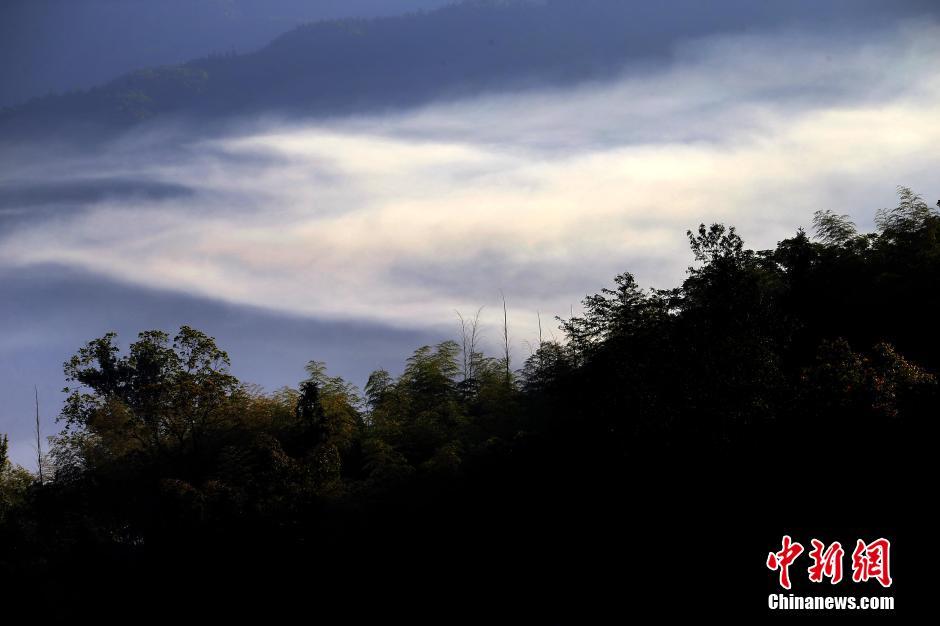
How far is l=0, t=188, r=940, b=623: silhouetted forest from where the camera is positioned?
24.9 metres

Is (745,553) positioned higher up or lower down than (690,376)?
lower down

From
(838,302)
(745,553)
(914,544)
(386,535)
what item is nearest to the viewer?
(914,544)

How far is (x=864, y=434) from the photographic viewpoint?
2600 centimetres

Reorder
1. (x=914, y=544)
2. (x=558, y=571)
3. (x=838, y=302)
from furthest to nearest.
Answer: (x=838, y=302)
(x=558, y=571)
(x=914, y=544)

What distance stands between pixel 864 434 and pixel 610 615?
861cm

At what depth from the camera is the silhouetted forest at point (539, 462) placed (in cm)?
2486

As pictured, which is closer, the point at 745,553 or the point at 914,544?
the point at 914,544

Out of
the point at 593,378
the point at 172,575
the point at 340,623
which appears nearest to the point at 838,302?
the point at 593,378

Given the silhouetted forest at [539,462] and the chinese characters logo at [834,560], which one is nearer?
the chinese characters logo at [834,560]

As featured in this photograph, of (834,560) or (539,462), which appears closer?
(834,560)

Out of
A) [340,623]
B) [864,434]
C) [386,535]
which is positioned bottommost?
[340,623]

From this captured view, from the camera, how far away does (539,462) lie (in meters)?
32.7

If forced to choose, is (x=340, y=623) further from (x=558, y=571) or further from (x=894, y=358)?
(x=894, y=358)

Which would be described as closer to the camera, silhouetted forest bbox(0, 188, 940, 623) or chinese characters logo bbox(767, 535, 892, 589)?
chinese characters logo bbox(767, 535, 892, 589)
